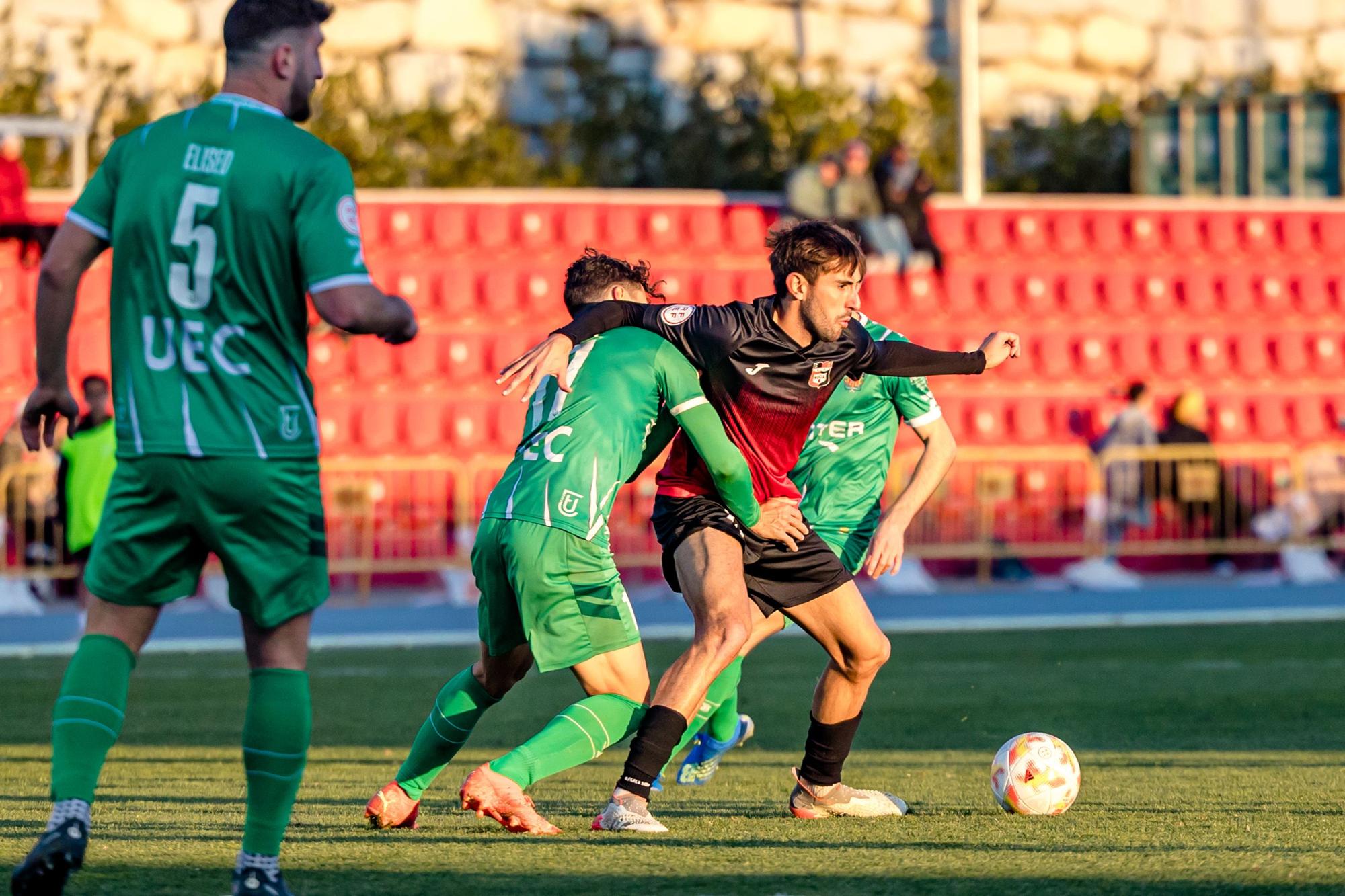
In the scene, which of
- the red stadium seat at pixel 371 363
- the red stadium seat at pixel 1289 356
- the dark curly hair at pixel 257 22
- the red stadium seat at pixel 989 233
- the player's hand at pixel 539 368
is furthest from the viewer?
the red stadium seat at pixel 1289 356

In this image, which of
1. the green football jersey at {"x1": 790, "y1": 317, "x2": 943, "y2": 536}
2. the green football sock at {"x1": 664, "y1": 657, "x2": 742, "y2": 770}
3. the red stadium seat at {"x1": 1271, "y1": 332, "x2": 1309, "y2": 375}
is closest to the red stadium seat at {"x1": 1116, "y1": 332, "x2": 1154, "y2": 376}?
the red stadium seat at {"x1": 1271, "y1": 332, "x2": 1309, "y2": 375}

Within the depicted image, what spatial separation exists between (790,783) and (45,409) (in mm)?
3400

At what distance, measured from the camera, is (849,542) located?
6.88m

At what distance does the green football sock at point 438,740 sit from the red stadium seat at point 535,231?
12499 mm

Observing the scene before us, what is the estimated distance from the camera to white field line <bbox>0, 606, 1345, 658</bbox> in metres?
12.6

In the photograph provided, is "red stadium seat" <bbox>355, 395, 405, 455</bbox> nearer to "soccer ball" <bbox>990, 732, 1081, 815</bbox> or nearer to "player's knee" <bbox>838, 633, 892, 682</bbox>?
"player's knee" <bbox>838, 633, 892, 682</bbox>

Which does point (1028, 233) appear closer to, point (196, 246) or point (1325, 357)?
point (1325, 357)

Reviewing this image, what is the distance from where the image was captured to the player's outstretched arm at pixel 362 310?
3639mm

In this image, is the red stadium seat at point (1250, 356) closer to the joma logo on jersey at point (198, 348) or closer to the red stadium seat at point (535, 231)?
the red stadium seat at point (535, 231)

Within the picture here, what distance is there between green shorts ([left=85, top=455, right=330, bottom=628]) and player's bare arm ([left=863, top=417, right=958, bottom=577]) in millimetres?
2198

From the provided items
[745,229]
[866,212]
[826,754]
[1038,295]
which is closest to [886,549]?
[826,754]

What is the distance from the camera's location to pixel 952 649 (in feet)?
38.9

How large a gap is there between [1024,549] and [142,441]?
1249 cm

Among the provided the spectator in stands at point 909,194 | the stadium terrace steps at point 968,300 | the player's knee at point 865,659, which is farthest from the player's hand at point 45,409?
the spectator in stands at point 909,194
